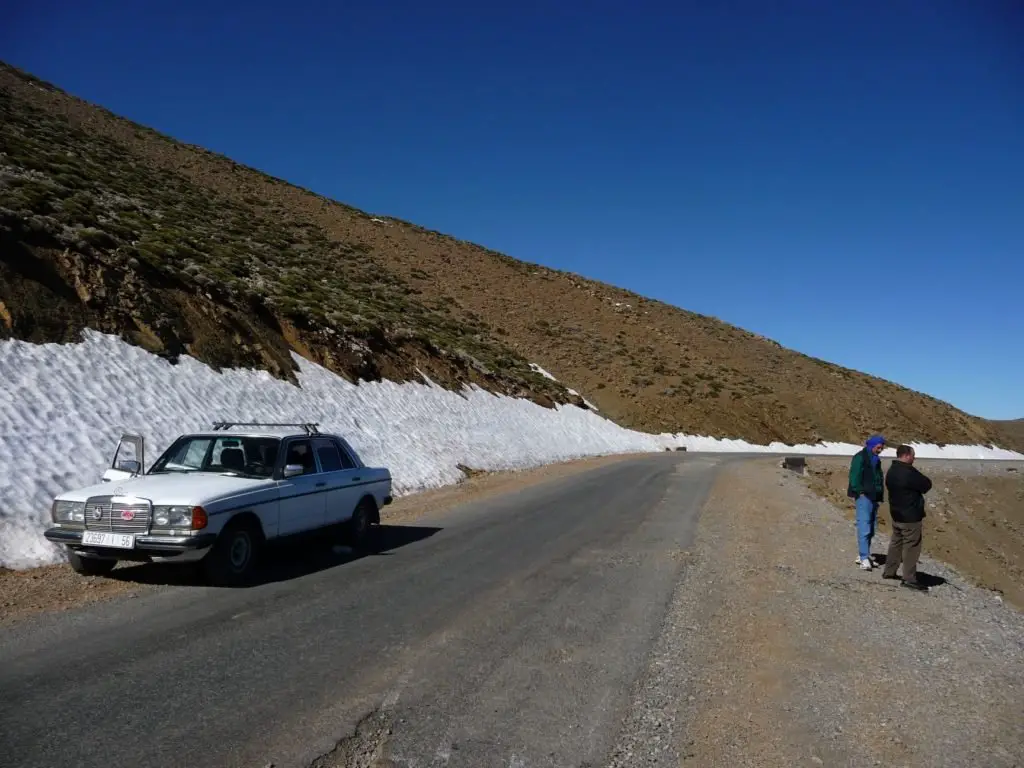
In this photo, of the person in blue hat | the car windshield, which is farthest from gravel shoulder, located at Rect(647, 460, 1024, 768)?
the car windshield

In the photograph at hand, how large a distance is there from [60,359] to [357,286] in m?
31.4

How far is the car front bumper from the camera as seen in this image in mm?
7383

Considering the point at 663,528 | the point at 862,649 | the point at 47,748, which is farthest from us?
the point at 663,528

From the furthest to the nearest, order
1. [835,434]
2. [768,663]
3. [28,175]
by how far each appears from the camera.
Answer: [835,434] < [28,175] < [768,663]

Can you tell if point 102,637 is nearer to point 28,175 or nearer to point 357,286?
point 28,175

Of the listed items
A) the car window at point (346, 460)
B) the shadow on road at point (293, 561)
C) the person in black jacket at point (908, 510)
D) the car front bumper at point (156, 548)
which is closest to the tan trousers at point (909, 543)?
the person in black jacket at point (908, 510)

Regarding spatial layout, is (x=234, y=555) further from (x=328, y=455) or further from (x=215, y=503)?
(x=328, y=455)

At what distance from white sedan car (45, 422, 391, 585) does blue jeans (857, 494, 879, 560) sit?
7.15 metres

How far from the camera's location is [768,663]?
5984 millimetres

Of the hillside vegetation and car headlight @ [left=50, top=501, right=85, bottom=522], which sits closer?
car headlight @ [left=50, top=501, right=85, bottom=522]

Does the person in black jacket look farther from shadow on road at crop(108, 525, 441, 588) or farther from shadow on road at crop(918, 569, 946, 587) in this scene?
shadow on road at crop(108, 525, 441, 588)

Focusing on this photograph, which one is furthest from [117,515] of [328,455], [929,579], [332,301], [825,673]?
[332,301]

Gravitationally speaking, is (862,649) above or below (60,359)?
below

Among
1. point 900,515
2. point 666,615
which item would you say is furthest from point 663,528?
point 666,615
